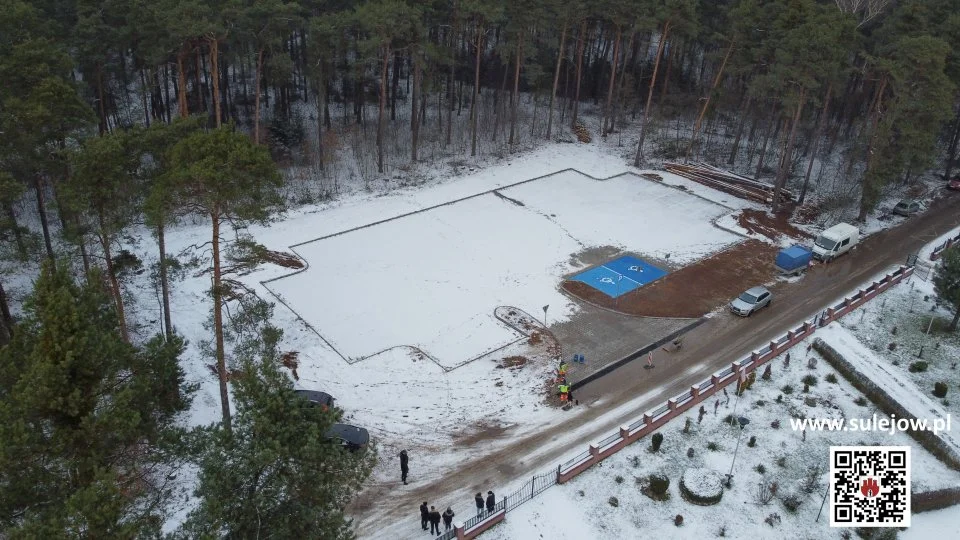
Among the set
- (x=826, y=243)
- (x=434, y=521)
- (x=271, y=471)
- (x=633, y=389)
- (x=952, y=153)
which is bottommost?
(x=633, y=389)

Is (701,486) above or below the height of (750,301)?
below

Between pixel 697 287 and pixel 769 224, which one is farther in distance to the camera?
pixel 769 224

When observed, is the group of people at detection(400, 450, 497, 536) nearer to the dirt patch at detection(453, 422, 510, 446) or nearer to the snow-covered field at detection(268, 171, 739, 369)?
the dirt patch at detection(453, 422, 510, 446)

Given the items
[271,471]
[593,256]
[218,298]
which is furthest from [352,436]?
[593,256]

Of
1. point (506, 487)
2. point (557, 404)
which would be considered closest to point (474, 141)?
point (557, 404)

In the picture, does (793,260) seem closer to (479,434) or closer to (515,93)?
(479,434)

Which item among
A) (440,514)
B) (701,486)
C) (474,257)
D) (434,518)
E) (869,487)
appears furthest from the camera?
(474,257)

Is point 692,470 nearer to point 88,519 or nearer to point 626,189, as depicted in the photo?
point 88,519
